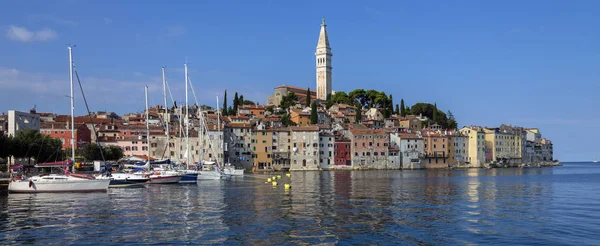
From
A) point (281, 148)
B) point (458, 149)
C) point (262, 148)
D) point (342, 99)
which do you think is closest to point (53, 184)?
point (262, 148)

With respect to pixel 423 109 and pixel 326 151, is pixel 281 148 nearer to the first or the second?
pixel 326 151

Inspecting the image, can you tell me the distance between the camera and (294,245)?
708 inches

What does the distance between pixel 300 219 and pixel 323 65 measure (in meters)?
126

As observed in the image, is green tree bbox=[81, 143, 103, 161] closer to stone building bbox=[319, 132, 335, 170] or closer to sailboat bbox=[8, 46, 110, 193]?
sailboat bbox=[8, 46, 110, 193]

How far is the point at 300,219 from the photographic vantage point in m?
23.8

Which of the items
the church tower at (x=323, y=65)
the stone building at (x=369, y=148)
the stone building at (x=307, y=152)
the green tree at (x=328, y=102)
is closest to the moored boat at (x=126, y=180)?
the stone building at (x=307, y=152)

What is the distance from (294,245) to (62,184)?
2418cm

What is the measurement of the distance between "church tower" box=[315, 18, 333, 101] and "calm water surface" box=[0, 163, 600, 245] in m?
113

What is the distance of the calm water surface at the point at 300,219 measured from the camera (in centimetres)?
1941

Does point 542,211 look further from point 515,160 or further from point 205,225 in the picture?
point 515,160

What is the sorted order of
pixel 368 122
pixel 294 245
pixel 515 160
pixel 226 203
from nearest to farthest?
pixel 294 245, pixel 226 203, pixel 368 122, pixel 515 160

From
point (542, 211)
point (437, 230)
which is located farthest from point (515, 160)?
point (437, 230)

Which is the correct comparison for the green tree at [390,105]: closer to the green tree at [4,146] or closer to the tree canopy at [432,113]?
the tree canopy at [432,113]

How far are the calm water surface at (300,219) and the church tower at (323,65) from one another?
113348mm
